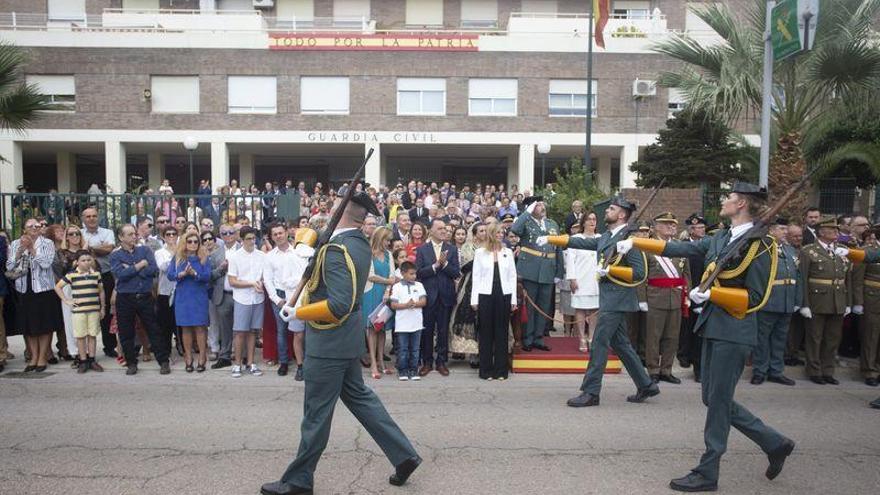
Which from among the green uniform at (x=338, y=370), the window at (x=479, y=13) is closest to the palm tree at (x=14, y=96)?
the green uniform at (x=338, y=370)

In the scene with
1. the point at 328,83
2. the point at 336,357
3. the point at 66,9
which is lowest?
the point at 336,357

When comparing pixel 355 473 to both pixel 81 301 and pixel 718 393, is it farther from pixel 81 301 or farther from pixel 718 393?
pixel 81 301

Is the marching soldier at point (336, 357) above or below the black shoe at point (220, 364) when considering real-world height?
above

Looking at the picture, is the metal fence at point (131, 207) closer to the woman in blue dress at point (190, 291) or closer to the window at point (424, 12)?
the woman in blue dress at point (190, 291)

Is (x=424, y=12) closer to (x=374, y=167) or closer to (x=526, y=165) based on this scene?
(x=374, y=167)

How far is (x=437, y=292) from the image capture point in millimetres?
8953

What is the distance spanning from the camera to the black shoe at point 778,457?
16.2 ft

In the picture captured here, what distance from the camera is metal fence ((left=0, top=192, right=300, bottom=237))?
12.0 metres

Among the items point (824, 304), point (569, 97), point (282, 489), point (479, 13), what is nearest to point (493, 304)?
point (824, 304)

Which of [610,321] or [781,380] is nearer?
[610,321]

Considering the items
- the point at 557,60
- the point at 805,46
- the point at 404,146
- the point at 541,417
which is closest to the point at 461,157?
the point at 404,146

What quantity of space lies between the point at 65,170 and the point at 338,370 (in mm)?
32939

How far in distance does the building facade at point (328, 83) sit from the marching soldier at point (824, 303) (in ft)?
66.7

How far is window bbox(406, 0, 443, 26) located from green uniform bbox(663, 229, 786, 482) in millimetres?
27647
